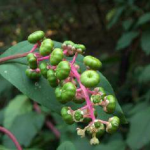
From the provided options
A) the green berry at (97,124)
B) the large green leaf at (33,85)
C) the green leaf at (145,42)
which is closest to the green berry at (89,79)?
the green berry at (97,124)

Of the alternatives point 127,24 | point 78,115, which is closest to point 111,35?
point 127,24

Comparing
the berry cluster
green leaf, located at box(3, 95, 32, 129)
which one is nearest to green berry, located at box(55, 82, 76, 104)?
the berry cluster

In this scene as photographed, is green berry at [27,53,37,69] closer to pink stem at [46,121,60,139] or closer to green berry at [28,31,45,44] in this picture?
green berry at [28,31,45,44]

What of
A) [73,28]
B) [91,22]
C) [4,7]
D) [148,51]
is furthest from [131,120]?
[91,22]

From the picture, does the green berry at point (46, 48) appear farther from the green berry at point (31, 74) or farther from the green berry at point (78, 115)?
the green berry at point (78, 115)

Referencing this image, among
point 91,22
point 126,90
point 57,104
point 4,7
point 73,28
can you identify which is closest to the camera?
point 57,104

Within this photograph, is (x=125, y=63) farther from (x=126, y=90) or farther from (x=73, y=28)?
Result: (x=73, y=28)
